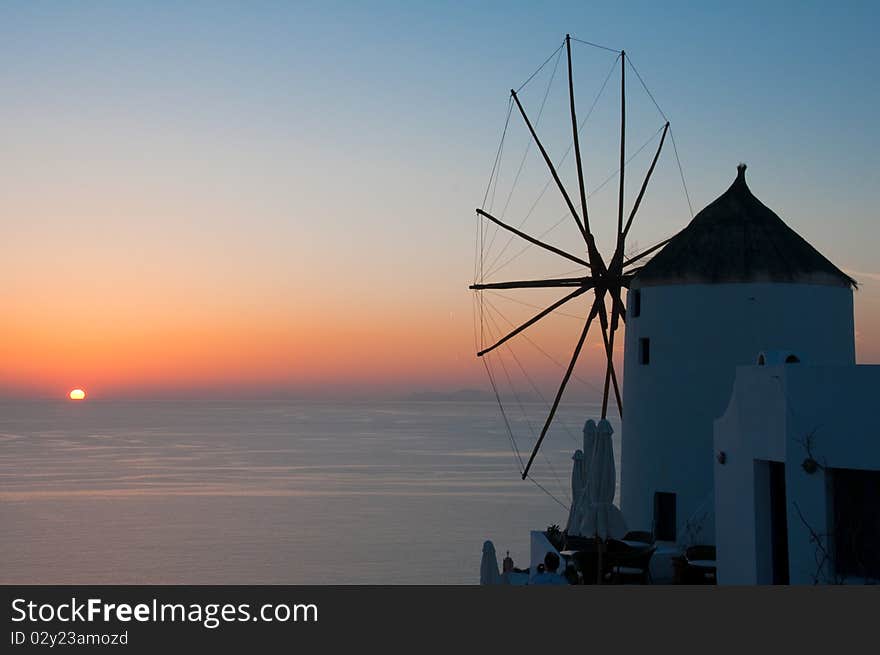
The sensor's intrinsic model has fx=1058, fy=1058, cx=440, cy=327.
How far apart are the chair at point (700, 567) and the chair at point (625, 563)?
974mm

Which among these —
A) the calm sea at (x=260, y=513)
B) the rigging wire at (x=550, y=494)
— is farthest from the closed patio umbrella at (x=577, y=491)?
the rigging wire at (x=550, y=494)

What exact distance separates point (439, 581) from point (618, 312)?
788 inches

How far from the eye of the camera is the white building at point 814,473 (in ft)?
41.4

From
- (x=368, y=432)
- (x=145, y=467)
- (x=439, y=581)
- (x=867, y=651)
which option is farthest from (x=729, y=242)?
(x=368, y=432)

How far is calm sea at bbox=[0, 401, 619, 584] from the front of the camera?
4594 centimetres

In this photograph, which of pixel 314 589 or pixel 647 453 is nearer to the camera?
pixel 314 589

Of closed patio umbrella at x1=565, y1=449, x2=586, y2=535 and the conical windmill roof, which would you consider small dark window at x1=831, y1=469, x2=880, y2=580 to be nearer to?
closed patio umbrella at x1=565, y1=449, x2=586, y2=535

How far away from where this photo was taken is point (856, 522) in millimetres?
12719

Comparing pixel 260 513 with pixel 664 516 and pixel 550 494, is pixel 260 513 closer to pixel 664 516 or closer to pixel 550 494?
pixel 550 494

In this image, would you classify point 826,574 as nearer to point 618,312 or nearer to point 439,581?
point 618,312

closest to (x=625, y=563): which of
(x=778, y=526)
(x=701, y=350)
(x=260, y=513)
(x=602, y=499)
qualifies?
(x=602, y=499)

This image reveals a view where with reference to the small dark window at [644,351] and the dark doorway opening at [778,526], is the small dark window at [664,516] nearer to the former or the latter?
the small dark window at [644,351]

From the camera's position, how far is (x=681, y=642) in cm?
920

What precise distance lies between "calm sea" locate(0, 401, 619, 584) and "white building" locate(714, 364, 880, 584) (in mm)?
30054
